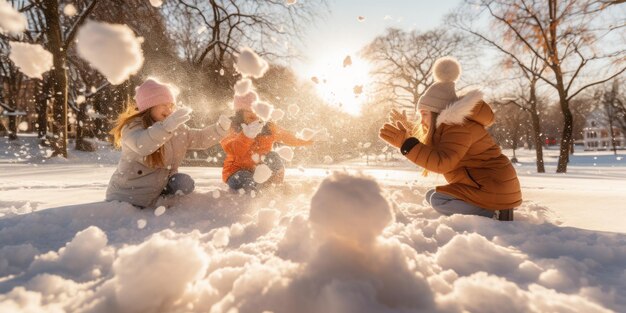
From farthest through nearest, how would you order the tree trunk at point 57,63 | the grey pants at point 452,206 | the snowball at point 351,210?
1. the tree trunk at point 57,63
2. the grey pants at point 452,206
3. the snowball at point 351,210

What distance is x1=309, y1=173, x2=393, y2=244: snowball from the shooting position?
1270 mm

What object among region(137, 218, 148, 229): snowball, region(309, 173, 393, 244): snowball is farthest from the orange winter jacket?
region(309, 173, 393, 244): snowball

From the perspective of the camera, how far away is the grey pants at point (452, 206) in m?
2.71

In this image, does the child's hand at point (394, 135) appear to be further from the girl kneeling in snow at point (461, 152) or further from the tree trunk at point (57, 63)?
the tree trunk at point (57, 63)

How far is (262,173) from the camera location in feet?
13.6

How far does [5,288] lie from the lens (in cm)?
137

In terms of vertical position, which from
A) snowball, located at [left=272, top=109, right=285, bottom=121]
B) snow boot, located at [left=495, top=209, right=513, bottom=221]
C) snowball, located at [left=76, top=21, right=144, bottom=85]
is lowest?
snow boot, located at [left=495, top=209, right=513, bottom=221]

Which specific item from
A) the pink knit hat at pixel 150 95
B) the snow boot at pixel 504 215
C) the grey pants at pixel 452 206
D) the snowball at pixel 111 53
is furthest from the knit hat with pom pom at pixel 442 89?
the snowball at pixel 111 53

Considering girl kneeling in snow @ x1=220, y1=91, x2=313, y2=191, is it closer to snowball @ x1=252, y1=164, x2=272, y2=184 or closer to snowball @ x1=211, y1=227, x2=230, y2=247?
snowball @ x1=252, y1=164, x2=272, y2=184

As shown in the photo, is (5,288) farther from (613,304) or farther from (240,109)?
(240,109)

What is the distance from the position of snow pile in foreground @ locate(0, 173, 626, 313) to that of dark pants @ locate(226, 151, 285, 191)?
194cm

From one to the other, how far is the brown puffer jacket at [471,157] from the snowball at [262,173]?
1839 mm

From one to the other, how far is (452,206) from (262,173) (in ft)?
6.87

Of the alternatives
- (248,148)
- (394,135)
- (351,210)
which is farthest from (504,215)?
(248,148)
